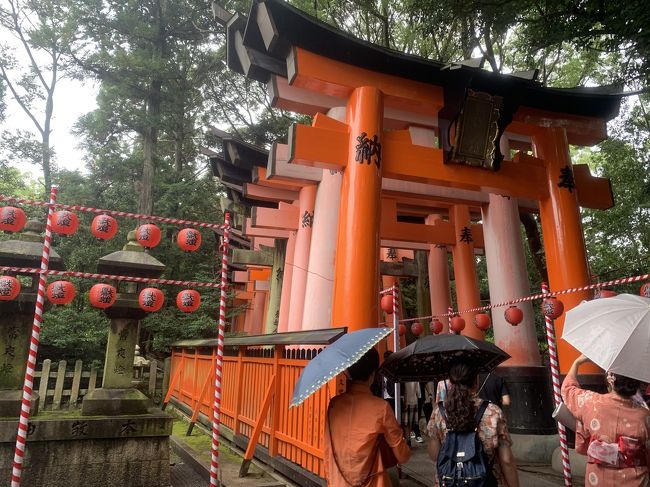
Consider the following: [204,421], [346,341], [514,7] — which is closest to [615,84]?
[514,7]

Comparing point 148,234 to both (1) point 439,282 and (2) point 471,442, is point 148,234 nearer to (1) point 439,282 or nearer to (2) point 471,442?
(2) point 471,442

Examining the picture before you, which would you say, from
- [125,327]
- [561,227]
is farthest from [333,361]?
[561,227]

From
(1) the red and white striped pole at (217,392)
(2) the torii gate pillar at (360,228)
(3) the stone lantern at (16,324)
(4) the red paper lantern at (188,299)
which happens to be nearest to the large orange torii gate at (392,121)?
(2) the torii gate pillar at (360,228)

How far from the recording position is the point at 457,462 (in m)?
2.54

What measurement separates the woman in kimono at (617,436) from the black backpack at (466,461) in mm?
626

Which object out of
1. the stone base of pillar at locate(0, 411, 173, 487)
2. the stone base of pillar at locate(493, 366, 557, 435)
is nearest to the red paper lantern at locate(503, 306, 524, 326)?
the stone base of pillar at locate(493, 366, 557, 435)

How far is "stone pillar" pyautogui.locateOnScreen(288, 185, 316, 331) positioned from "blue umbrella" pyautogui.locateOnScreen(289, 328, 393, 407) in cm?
790

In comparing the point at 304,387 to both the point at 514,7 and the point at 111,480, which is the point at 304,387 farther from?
the point at 514,7

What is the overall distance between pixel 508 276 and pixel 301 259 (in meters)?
4.92

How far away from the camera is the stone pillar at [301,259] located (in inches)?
432

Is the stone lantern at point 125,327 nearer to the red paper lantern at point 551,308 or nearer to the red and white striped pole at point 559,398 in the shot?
the red and white striped pole at point 559,398

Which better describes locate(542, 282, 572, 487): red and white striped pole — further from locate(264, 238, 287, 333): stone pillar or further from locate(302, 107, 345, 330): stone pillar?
locate(264, 238, 287, 333): stone pillar

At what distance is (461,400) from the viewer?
8.47 ft

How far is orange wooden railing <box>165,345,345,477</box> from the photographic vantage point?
498cm
